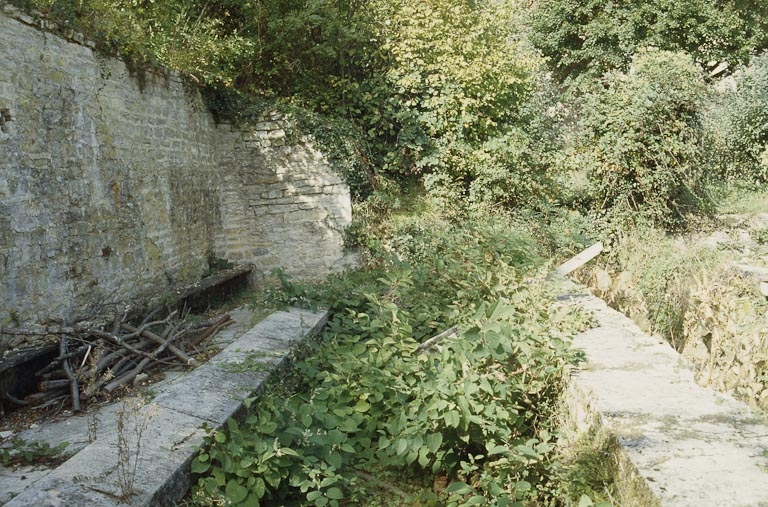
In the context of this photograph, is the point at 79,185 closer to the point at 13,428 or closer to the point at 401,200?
the point at 13,428

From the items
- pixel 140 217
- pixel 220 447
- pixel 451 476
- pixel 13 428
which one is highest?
pixel 140 217

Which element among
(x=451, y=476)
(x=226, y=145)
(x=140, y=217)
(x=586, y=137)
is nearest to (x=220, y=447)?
(x=451, y=476)

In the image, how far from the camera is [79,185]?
5426mm

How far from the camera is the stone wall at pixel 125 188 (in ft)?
15.5

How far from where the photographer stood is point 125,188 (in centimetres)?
622

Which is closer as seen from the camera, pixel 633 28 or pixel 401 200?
pixel 401 200

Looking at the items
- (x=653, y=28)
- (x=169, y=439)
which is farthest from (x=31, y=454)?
(x=653, y=28)

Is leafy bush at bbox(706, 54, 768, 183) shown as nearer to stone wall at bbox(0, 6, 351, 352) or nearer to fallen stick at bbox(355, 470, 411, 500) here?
stone wall at bbox(0, 6, 351, 352)

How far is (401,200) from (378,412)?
595cm

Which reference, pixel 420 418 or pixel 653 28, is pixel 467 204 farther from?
pixel 653 28

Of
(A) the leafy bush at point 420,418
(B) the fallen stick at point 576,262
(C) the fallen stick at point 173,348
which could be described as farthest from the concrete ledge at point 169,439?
(B) the fallen stick at point 576,262

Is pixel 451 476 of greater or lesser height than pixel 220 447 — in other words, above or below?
below

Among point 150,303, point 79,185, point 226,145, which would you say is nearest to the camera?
point 79,185

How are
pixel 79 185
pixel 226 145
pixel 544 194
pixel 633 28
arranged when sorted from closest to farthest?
pixel 79 185
pixel 226 145
pixel 544 194
pixel 633 28
